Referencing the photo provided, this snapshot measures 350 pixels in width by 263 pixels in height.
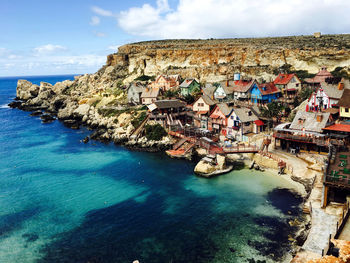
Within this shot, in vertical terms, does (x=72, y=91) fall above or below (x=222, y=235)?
above

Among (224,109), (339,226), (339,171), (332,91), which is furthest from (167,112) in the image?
(339,226)

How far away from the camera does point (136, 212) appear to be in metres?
33.4

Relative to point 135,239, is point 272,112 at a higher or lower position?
higher

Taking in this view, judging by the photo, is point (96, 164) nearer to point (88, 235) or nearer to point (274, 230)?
point (88, 235)

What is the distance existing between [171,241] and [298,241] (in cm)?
1319

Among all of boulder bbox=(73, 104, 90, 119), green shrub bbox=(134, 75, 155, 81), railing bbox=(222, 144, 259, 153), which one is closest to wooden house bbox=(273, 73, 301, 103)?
railing bbox=(222, 144, 259, 153)

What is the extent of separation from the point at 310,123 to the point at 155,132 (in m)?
32.9

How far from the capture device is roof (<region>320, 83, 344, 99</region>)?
50.2 metres

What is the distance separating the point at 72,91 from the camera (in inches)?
4651

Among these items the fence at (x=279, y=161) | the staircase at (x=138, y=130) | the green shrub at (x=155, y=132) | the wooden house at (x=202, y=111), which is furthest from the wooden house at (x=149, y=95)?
the fence at (x=279, y=161)

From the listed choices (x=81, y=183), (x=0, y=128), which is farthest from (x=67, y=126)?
(x=81, y=183)

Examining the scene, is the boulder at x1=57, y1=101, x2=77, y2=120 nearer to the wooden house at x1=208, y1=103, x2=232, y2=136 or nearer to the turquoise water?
the turquoise water

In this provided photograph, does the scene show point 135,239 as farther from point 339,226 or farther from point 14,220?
point 339,226

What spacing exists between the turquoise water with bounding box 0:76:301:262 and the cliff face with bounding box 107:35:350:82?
50.8 meters
